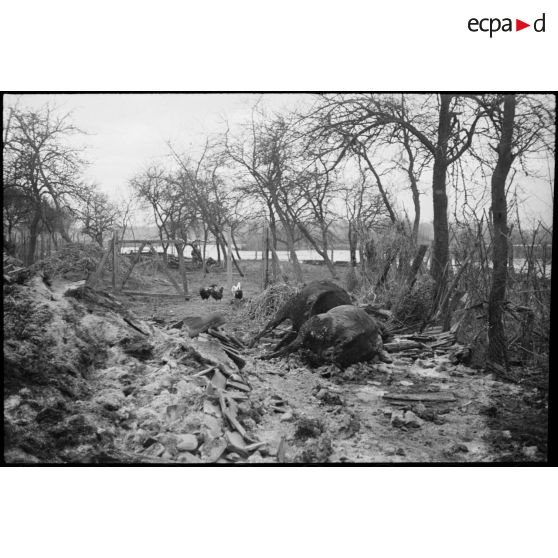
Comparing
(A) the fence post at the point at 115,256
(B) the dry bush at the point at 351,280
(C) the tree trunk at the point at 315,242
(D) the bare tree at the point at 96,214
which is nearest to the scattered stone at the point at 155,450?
(A) the fence post at the point at 115,256

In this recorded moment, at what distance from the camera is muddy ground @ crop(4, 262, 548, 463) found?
258 cm

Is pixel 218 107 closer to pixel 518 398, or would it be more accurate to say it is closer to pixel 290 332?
pixel 290 332

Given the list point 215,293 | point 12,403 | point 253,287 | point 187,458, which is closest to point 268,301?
point 253,287

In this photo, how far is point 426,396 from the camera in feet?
11.3

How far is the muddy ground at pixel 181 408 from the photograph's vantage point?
8.47 ft

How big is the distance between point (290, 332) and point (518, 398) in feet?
7.34

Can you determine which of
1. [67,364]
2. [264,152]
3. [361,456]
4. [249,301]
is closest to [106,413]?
[67,364]

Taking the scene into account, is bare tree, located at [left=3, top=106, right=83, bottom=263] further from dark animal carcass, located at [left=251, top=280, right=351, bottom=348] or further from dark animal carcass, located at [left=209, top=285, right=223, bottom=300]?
dark animal carcass, located at [left=251, top=280, right=351, bottom=348]

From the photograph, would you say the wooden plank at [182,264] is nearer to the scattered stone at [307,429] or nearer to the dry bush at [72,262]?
the dry bush at [72,262]

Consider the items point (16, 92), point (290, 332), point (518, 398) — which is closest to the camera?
point (16, 92)

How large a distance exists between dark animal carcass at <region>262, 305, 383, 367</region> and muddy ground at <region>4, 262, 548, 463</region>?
46cm

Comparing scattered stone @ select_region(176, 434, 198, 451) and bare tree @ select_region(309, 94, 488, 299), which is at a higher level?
A: bare tree @ select_region(309, 94, 488, 299)

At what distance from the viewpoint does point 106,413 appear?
268cm

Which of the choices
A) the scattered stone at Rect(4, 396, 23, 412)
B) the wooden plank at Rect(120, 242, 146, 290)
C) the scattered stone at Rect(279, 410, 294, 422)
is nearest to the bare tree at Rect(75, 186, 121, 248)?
the wooden plank at Rect(120, 242, 146, 290)
